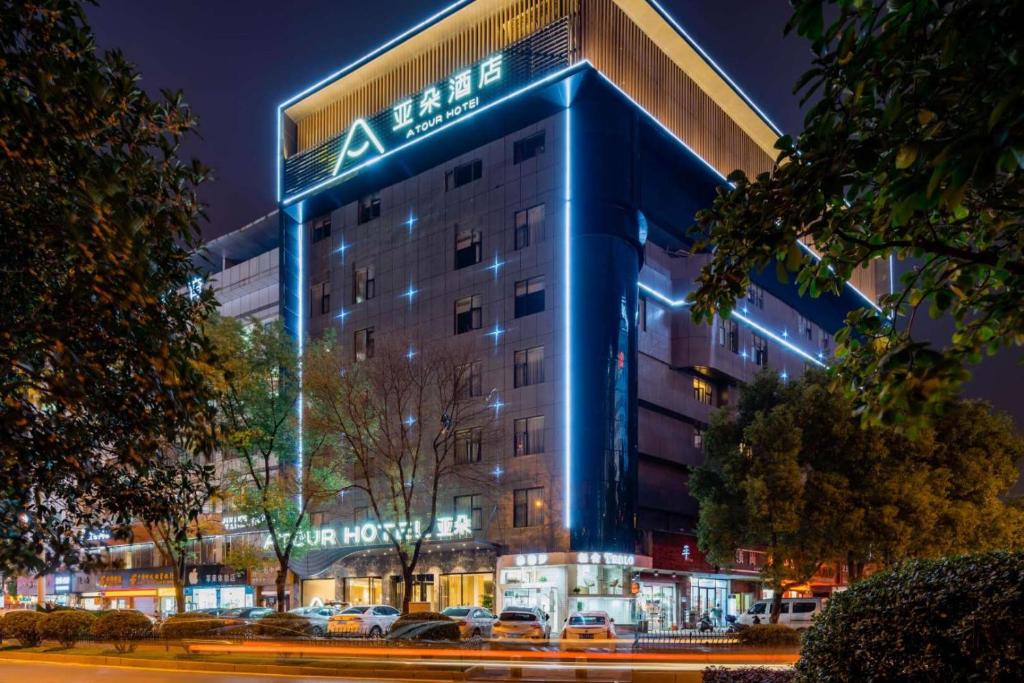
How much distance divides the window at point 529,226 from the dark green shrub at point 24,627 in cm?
2773

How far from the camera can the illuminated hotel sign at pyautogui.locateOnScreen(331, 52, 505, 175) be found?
50.5 meters

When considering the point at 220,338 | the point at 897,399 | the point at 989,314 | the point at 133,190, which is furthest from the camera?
the point at 220,338

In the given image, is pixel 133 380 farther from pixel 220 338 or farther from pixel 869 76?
pixel 220 338

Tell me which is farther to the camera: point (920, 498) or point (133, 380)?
point (920, 498)

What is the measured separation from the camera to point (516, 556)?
1783 inches

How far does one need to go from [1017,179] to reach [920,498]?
32.1 m

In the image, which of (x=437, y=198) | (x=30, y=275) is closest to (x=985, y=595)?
(x=30, y=275)

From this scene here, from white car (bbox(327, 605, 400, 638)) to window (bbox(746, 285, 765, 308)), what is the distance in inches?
1342

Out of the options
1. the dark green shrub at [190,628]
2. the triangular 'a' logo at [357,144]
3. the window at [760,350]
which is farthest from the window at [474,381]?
the window at [760,350]

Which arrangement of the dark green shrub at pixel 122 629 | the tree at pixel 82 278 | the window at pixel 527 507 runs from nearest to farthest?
the tree at pixel 82 278
the dark green shrub at pixel 122 629
the window at pixel 527 507

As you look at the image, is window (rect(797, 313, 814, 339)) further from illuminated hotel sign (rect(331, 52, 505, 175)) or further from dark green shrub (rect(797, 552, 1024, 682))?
dark green shrub (rect(797, 552, 1024, 682))

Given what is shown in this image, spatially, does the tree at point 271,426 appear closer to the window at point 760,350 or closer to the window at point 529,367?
the window at point 529,367

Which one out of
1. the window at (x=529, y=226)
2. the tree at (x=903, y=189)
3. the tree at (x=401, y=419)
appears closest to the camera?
the tree at (x=903, y=189)

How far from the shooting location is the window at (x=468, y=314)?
50.2 meters
